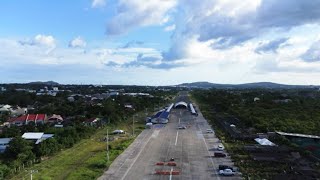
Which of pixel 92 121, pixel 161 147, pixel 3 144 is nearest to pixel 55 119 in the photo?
pixel 92 121

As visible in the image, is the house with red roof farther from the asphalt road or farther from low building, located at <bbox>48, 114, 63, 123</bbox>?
the asphalt road

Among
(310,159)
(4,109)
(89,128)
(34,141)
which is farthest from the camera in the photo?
(4,109)

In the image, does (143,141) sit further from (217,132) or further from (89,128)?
(217,132)

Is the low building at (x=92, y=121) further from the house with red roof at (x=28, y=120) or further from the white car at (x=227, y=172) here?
the white car at (x=227, y=172)

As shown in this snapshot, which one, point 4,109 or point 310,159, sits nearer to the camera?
point 310,159

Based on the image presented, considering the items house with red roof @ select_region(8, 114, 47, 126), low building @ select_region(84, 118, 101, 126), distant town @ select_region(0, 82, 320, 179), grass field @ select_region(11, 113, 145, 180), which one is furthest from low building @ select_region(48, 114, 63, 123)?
grass field @ select_region(11, 113, 145, 180)

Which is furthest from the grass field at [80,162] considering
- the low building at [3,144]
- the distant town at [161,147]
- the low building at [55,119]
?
the low building at [55,119]

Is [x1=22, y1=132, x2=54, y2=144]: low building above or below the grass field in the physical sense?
above

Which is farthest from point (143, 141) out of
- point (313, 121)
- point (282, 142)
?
point (313, 121)
